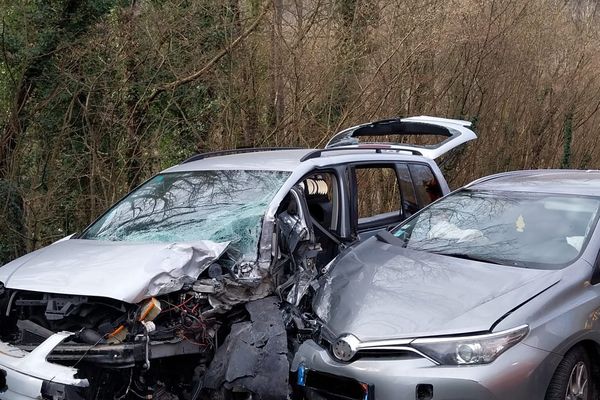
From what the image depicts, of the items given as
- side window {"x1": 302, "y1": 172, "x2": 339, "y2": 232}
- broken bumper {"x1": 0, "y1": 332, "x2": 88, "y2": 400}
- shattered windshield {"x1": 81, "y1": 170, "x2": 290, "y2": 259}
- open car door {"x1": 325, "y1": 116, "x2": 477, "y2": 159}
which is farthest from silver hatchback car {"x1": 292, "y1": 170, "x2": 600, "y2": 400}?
open car door {"x1": 325, "y1": 116, "x2": 477, "y2": 159}

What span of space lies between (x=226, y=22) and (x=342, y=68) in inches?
91.0

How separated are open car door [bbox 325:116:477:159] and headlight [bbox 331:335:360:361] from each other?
261 centimetres

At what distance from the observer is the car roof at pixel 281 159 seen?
4.99 meters

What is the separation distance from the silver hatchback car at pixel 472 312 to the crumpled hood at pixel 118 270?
0.86m

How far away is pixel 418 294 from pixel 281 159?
188cm

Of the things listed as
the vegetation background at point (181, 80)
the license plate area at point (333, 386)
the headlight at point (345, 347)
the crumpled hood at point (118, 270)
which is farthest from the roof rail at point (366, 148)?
the vegetation background at point (181, 80)

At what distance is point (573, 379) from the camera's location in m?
3.58

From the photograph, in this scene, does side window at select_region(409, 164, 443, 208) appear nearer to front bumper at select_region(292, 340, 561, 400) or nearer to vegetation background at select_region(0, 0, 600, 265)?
Answer: front bumper at select_region(292, 340, 561, 400)

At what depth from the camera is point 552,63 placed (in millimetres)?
15773

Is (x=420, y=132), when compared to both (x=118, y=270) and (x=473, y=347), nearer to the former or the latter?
(x=473, y=347)

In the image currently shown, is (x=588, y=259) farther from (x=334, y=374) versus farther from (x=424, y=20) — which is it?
(x=424, y=20)

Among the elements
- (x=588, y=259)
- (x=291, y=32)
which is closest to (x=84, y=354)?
(x=588, y=259)

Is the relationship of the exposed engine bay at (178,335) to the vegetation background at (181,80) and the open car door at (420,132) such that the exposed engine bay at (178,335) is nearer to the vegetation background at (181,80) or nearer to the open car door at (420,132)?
the open car door at (420,132)

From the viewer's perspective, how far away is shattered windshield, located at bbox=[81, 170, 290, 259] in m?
4.45
